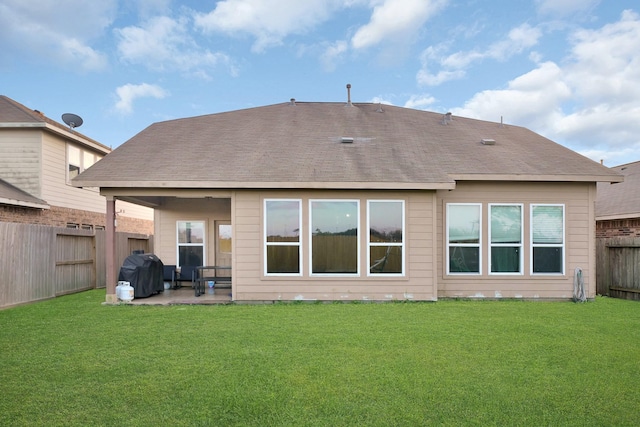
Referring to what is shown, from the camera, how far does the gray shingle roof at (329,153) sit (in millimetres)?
8609

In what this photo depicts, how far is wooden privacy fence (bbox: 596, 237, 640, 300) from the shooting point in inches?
386

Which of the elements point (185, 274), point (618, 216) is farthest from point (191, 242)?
point (618, 216)

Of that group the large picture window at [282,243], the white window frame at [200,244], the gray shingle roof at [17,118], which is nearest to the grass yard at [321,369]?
the large picture window at [282,243]

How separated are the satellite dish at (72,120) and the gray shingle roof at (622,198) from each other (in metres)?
18.4

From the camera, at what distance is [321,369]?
14.5 ft

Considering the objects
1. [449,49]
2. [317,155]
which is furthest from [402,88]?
[317,155]

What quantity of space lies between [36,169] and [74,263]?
3.76 m

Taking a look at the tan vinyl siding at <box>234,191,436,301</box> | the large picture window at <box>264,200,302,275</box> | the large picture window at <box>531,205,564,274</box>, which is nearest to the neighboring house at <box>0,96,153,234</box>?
the tan vinyl siding at <box>234,191,436,301</box>

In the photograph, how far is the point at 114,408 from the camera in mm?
3467

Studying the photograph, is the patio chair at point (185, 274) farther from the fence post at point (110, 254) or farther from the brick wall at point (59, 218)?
the brick wall at point (59, 218)

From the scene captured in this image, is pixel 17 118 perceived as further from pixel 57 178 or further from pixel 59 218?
pixel 59 218

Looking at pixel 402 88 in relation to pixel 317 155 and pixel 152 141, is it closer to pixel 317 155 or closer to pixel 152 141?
pixel 317 155

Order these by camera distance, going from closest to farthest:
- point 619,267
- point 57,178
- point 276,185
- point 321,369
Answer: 1. point 321,369
2. point 276,185
3. point 619,267
4. point 57,178

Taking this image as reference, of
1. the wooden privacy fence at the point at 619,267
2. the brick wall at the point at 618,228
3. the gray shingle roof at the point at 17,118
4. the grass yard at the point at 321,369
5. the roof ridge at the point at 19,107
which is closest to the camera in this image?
the grass yard at the point at 321,369
